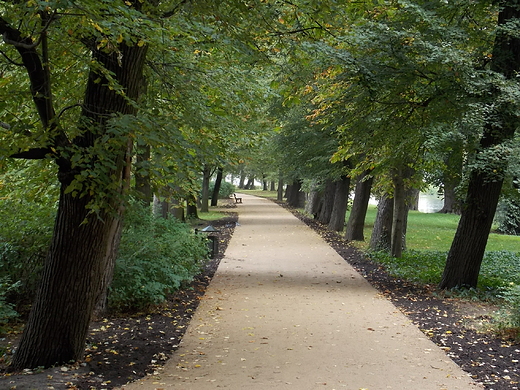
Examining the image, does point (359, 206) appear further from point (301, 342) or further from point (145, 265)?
point (301, 342)

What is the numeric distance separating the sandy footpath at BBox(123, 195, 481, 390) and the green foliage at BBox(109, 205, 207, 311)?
0.76 m

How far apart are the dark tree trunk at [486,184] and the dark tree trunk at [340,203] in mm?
12698

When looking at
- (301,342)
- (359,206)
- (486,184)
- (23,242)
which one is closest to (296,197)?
(359,206)

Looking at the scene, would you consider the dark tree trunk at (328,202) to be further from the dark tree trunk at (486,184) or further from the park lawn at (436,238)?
the dark tree trunk at (486,184)

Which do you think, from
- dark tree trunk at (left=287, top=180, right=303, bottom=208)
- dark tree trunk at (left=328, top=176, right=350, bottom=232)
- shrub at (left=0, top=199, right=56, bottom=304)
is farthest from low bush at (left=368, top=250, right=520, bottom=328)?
dark tree trunk at (left=287, top=180, right=303, bottom=208)

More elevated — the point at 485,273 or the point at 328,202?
the point at 328,202

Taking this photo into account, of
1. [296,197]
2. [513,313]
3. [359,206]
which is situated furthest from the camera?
[296,197]

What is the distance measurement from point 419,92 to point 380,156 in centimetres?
306

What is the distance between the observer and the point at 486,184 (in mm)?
11562

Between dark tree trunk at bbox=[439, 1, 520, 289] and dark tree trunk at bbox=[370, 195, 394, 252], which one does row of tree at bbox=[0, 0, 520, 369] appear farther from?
Result: dark tree trunk at bbox=[370, 195, 394, 252]

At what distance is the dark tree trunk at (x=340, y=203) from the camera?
24938 mm

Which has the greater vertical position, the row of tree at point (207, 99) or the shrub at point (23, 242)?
the row of tree at point (207, 99)

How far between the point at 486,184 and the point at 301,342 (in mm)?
5644

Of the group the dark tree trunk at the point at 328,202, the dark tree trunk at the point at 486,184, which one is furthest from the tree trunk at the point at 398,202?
the dark tree trunk at the point at 328,202
